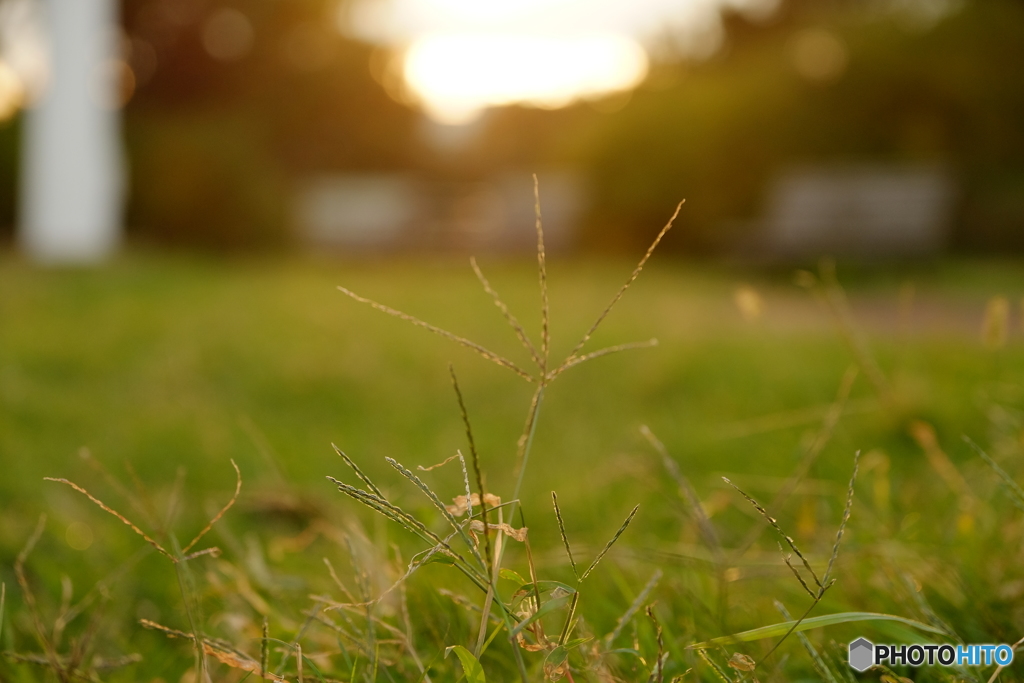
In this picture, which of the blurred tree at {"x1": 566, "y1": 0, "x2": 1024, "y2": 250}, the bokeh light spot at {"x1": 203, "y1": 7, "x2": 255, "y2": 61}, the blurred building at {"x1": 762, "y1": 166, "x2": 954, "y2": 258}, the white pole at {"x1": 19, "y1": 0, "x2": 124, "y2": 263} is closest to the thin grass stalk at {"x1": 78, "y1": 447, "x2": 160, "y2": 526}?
the white pole at {"x1": 19, "y1": 0, "x2": 124, "y2": 263}

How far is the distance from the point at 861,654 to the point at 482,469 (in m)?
1.40

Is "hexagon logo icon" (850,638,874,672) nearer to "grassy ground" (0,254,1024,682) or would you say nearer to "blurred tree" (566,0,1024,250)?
"grassy ground" (0,254,1024,682)

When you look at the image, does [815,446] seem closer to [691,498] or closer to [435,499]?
[691,498]

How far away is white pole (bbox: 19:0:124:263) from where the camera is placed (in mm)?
7828

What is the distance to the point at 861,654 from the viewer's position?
90 cm

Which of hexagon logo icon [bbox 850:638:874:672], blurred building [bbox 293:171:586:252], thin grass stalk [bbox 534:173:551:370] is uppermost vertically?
thin grass stalk [bbox 534:173:551:370]

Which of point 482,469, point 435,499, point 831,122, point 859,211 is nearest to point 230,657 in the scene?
point 435,499

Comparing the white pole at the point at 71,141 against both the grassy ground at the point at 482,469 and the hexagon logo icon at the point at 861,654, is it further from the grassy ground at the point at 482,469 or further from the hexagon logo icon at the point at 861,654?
the hexagon logo icon at the point at 861,654

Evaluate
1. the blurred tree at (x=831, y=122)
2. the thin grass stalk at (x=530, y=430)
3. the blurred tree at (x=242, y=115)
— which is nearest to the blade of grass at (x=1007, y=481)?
the thin grass stalk at (x=530, y=430)

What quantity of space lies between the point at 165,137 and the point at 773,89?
7.60 m

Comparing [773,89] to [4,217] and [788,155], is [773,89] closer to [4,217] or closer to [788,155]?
[788,155]

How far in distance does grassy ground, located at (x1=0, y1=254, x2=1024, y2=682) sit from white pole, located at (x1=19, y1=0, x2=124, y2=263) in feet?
9.64

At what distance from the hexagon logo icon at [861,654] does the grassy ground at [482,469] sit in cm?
4

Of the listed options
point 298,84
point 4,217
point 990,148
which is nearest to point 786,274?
point 990,148
